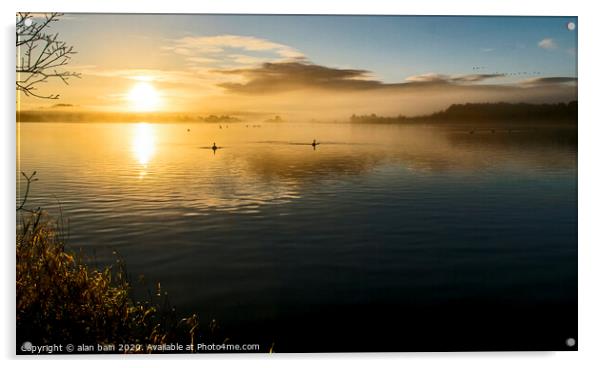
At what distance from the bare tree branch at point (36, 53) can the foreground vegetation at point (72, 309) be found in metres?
1.60

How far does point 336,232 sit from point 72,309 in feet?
16.6

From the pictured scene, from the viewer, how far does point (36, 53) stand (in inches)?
321

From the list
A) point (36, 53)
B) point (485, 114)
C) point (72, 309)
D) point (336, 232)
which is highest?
point (36, 53)

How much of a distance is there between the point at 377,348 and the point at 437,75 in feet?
16.2

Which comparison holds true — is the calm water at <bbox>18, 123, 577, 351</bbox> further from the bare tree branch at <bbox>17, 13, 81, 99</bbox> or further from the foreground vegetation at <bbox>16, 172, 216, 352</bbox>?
the bare tree branch at <bbox>17, 13, 81, 99</bbox>

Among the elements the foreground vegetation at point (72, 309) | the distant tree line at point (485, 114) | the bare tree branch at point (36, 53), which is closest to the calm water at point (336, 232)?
the distant tree line at point (485, 114)

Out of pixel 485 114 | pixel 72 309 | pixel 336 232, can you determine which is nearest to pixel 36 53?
pixel 72 309

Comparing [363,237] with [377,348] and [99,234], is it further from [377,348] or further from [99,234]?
[99,234]

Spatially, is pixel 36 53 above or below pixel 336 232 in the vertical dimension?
above

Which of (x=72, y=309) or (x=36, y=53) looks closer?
(x=72, y=309)

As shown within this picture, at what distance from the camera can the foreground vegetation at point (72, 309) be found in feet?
23.3

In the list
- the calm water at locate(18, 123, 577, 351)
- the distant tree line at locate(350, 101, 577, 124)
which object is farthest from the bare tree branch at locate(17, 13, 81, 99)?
the distant tree line at locate(350, 101, 577, 124)

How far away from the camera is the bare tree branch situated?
7695 mm

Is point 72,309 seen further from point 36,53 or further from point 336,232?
point 336,232
